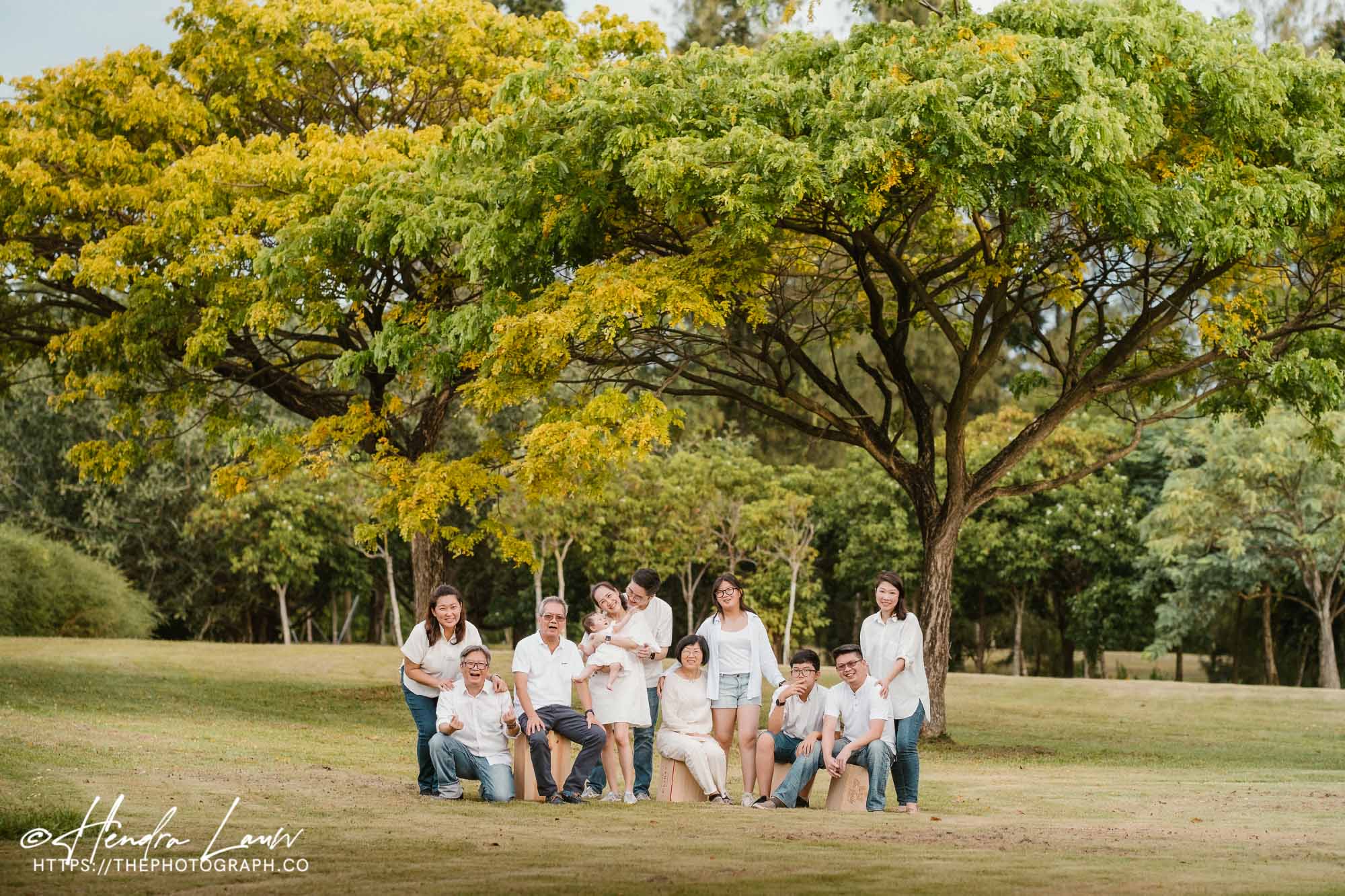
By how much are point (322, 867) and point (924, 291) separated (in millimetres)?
11869

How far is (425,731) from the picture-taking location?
1092cm

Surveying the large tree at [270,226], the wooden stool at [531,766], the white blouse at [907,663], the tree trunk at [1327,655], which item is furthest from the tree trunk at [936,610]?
the tree trunk at [1327,655]

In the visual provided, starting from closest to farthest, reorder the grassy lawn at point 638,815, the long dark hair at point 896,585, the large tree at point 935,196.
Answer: the grassy lawn at point 638,815 < the long dark hair at point 896,585 < the large tree at point 935,196

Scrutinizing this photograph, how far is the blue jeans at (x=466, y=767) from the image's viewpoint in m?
10.5

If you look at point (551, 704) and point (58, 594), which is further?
point (58, 594)

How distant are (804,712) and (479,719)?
7.69ft

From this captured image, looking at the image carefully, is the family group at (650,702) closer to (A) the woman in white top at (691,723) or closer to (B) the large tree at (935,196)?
(A) the woman in white top at (691,723)

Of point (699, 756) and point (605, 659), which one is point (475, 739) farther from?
point (699, 756)

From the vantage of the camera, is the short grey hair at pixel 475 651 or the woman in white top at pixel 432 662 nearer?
the short grey hair at pixel 475 651

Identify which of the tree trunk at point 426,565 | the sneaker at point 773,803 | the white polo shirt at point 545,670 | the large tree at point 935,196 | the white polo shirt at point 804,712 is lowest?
the sneaker at point 773,803

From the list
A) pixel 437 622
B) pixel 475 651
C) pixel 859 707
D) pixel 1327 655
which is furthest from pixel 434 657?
pixel 1327 655

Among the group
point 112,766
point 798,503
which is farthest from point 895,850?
point 798,503

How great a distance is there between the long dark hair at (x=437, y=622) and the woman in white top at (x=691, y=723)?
1.55 meters

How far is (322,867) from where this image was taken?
24.1 feet
